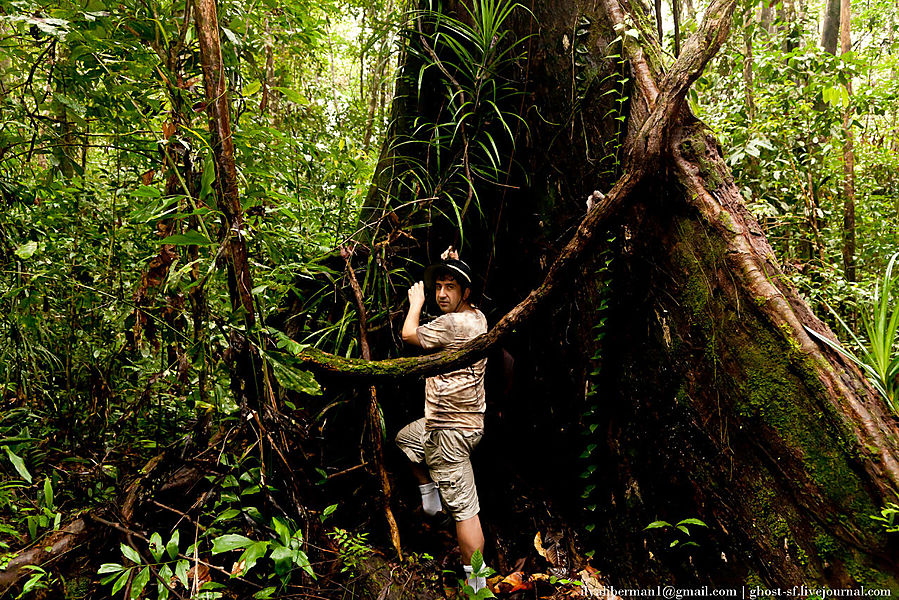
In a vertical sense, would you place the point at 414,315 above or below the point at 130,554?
above

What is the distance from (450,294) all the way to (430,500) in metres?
1.34

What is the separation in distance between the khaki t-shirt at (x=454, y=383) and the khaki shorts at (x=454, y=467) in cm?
6

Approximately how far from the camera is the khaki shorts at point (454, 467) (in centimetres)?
280

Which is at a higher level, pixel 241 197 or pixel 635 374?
pixel 241 197

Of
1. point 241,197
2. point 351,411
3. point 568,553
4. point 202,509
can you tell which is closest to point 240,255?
point 241,197

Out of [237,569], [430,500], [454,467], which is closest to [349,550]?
[237,569]

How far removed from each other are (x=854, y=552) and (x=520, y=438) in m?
1.78

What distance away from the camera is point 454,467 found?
9.35 feet

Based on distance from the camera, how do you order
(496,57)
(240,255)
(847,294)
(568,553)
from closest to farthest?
(240,255), (568,553), (496,57), (847,294)

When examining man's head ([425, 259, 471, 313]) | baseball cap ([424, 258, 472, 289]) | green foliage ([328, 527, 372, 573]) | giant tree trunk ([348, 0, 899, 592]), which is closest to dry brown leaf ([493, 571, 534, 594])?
giant tree trunk ([348, 0, 899, 592])

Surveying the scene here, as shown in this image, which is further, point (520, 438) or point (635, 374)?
point (520, 438)

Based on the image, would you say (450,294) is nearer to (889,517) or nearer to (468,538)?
(468,538)

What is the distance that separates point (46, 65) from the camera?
2.12 meters

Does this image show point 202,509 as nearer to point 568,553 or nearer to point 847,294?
point 568,553
